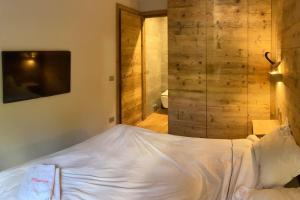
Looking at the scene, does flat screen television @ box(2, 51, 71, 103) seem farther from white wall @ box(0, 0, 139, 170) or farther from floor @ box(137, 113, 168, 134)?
floor @ box(137, 113, 168, 134)

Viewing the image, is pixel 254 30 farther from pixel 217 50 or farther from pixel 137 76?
pixel 137 76

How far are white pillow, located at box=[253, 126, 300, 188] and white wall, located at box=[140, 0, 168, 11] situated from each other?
383 cm

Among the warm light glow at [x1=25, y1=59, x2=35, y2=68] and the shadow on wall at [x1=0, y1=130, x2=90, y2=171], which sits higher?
the warm light glow at [x1=25, y1=59, x2=35, y2=68]

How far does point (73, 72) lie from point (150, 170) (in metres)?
2.14

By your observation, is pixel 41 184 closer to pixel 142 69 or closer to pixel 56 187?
pixel 56 187

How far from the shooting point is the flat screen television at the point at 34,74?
2760mm

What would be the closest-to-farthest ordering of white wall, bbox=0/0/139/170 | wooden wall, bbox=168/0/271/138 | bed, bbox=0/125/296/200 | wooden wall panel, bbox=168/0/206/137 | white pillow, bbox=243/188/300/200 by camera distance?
white pillow, bbox=243/188/300/200 < bed, bbox=0/125/296/200 < white wall, bbox=0/0/139/170 < wooden wall, bbox=168/0/271/138 < wooden wall panel, bbox=168/0/206/137

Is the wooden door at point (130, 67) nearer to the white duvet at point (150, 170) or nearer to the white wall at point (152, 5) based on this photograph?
the white wall at point (152, 5)

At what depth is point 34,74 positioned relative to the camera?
3045 millimetres

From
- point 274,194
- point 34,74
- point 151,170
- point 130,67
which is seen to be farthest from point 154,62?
point 274,194

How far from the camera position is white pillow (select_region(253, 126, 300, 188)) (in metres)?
1.73

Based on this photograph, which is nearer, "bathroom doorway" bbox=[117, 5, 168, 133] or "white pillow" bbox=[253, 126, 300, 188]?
"white pillow" bbox=[253, 126, 300, 188]

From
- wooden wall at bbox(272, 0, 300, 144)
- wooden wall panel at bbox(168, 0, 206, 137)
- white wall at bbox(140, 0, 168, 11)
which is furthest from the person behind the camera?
white wall at bbox(140, 0, 168, 11)

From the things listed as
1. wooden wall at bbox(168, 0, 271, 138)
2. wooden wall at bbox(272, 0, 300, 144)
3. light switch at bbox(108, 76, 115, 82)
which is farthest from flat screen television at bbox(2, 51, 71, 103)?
wooden wall at bbox(272, 0, 300, 144)
